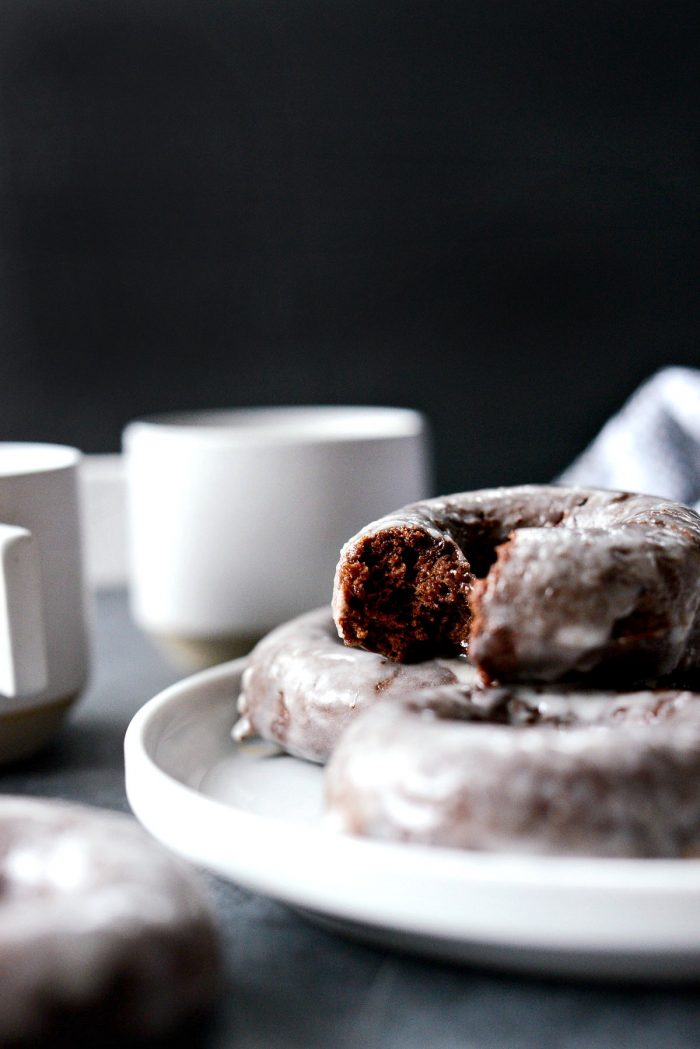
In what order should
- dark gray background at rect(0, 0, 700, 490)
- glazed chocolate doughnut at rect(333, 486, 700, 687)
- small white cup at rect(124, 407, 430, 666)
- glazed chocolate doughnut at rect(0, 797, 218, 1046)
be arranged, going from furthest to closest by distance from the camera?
dark gray background at rect(0, 0, 700, 490) < small white cup at rect(124, 407, 430, 666) < glazed chocolate doughnut at rect(333, 486, 700, 687) < glazed chocolate doughnut at rect(0, 797, 218, 1046)

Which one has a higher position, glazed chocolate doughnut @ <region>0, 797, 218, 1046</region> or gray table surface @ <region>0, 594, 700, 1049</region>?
glazed chocolate doughnut @ <region>0, 797, 218, 1046</region>

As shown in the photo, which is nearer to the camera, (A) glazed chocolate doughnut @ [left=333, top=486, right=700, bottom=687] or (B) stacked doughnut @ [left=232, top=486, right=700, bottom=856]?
(B) stacked doughnut @ [left=232, top=486, right=700, bottom=856]

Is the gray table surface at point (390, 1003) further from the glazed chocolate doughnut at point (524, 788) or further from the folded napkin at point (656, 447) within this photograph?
the folded napkin at point (656, 447)

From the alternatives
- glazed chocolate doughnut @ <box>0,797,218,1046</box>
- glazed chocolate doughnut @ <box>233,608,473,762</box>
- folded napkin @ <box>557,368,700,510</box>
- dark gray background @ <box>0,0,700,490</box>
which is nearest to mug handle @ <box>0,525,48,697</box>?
→ glazed chocolate doughnut @ <box>233,608,473,762</box>

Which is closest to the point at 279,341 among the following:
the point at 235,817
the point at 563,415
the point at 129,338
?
the point at 129,338

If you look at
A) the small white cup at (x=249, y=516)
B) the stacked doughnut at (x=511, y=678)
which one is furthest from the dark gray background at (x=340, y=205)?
the stacked doughnut at (x=511, y=678)

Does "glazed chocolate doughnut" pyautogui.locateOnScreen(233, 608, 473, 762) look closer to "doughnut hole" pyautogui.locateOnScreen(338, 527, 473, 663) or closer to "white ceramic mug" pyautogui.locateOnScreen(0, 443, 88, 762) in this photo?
"doughnut hole" pyautogui.locateOnScreen(338, 527, 473, 663)

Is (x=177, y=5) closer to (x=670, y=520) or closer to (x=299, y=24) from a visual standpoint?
(x=299, y=24)
